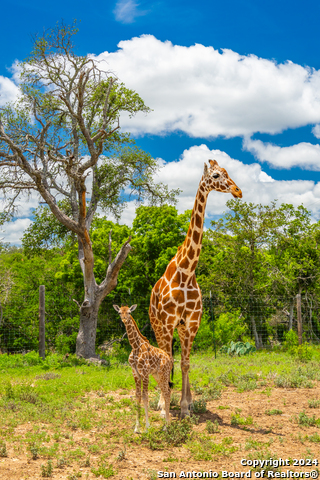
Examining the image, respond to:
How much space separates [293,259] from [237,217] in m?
3.41

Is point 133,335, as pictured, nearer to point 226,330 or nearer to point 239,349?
point 239,349

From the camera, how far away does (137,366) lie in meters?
5.71

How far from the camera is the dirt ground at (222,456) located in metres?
4.45

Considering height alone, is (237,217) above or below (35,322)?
above

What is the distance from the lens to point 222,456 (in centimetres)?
492

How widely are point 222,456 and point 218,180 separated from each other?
13.0 ft

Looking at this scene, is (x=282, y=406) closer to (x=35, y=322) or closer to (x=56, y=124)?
(x=35, y=322)

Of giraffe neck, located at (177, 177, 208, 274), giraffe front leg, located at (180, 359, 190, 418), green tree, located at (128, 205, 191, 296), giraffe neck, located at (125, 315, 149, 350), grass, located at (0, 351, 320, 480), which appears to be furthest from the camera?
green tree, located at (128, 205, 191, 296)

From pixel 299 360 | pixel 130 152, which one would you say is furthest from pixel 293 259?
pixel 130 152

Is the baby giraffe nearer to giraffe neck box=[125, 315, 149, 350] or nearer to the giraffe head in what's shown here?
giraffe neck box=[125, 315, 149, 350]

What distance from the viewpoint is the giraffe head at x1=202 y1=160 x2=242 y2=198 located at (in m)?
6.27

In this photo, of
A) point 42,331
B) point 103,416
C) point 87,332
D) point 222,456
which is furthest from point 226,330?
point 222,456

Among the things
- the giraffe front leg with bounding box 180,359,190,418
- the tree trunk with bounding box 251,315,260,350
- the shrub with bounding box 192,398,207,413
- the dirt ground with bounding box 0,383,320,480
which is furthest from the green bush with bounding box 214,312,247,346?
the giraffe front leg with bounding box 180,359,190,418

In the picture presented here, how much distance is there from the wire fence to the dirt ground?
649cm
